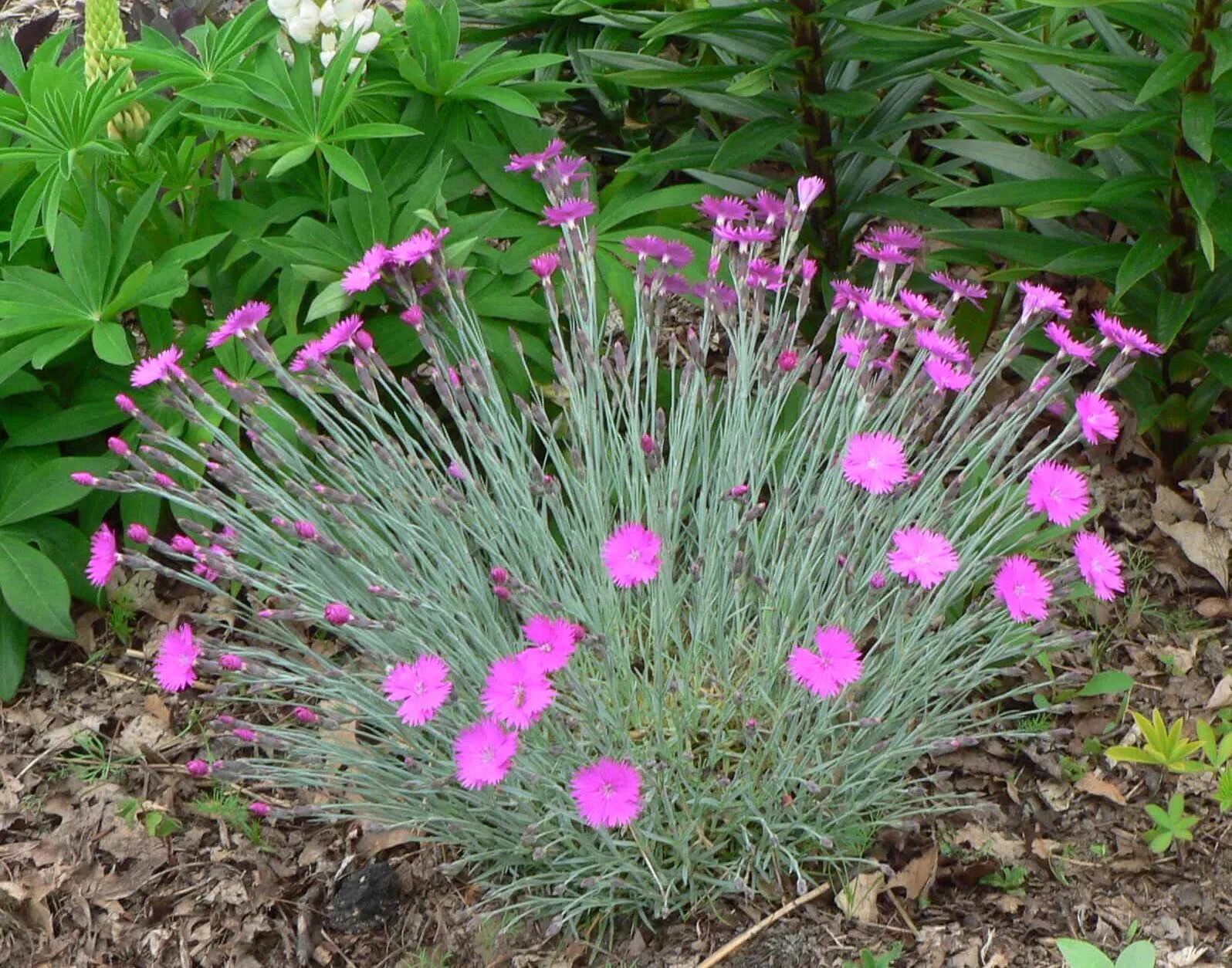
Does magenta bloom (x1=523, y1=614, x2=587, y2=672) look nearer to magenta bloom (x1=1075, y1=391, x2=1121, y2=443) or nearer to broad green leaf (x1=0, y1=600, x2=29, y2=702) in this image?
magenta bloom (x1=1075, y1=391, x2=1121, y2=443)

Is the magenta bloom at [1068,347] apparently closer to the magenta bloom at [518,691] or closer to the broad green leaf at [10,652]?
the magenta bloom at [518,691]

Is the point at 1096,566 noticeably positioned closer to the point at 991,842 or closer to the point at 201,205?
the point at 991,842

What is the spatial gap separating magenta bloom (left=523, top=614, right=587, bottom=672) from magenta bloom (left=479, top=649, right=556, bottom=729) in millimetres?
11

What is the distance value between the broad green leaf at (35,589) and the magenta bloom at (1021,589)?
1.72 meters

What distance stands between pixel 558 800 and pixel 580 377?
0.74 m

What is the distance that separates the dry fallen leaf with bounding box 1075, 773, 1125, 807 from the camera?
2001 millimetres

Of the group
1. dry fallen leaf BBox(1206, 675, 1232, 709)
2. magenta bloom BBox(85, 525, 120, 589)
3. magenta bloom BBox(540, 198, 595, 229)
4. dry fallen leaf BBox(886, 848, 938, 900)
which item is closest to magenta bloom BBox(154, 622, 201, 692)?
magenta bloom BBox(85, 525, 120, 589)

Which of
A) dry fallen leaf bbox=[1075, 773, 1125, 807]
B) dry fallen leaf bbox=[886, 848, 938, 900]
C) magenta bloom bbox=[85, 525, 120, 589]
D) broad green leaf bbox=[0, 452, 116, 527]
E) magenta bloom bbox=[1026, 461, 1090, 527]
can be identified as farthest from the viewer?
broad green leaf bbox=[0, 452, 116, 527]

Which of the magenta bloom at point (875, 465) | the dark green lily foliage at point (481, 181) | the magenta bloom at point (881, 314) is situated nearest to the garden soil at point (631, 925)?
the dark green lily foliage at point (481, 181)

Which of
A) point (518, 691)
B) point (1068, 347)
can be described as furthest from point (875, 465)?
point (518, 691)

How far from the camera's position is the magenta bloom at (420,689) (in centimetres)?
145

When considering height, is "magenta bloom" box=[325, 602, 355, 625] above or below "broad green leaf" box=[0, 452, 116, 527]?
above

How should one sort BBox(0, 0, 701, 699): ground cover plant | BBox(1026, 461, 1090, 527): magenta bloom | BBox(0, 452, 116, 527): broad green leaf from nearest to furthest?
BBox(1026, 461, 1090, 527): magenta bloom → BBox(0, 0, 701, 699): ground cover plant → BBox(0, 452, 116, 527): broad green leaf

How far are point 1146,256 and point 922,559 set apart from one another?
108 centimetres
